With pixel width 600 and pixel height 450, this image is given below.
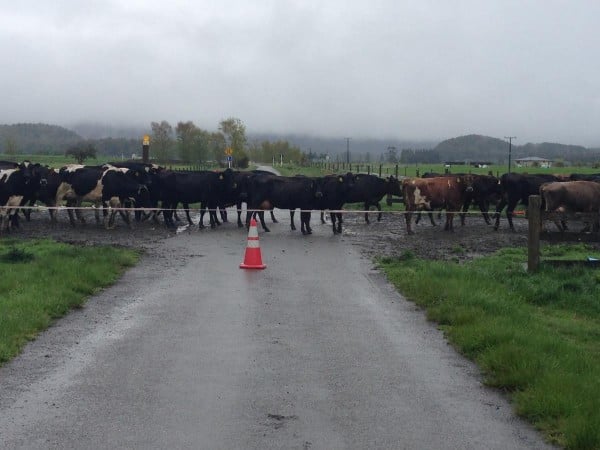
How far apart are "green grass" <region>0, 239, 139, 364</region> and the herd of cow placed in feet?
18.7

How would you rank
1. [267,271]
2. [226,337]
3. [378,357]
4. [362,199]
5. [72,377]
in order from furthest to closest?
[362,199], [267,271], [226,337], [378,357], [72,377]

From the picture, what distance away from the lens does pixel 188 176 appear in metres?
24.9

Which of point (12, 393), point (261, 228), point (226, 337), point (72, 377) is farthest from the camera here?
point (261, 228)

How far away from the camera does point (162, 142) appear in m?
81.8

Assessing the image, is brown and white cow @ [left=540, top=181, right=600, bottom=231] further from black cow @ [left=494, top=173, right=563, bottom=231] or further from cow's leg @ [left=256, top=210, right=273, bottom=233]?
cow's leg @ [left=256, top=210, right=273, bottom=233]

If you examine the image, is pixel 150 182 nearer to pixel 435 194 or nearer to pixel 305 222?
pixel 305 222

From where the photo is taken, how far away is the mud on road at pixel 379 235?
18578 millimetres

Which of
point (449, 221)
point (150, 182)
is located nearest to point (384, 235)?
point (449, 221)

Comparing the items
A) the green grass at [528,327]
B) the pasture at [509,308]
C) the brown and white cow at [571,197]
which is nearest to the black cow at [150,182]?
the pasture at [509,308]

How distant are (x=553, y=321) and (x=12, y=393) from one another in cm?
680

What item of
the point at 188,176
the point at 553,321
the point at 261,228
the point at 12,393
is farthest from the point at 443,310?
the point at 188,176

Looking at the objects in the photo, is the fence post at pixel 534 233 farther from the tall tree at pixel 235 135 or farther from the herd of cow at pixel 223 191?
the tall tree at pixel 235 135

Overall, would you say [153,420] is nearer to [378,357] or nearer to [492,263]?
[378,357]

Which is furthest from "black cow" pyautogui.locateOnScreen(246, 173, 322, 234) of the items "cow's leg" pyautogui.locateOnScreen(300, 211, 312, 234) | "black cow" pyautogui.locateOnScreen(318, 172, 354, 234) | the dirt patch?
the dirt patch
